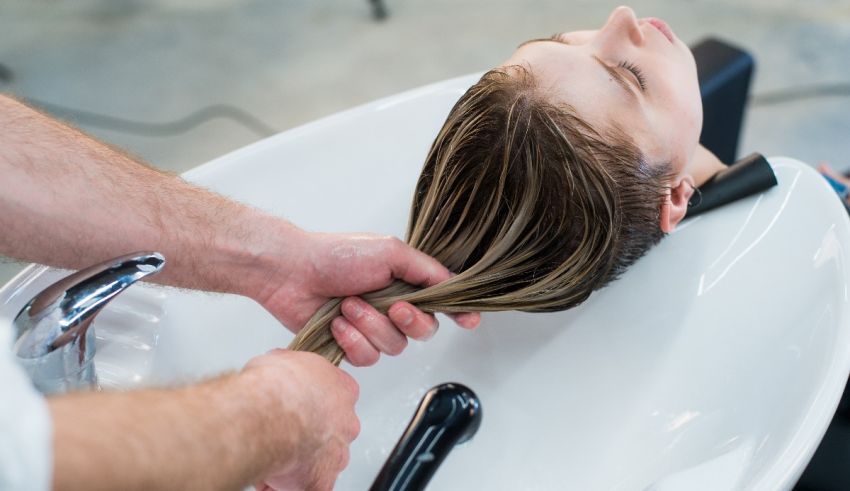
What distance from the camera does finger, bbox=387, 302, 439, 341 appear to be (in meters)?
0.78

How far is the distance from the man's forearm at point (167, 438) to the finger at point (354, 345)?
0.76 feet

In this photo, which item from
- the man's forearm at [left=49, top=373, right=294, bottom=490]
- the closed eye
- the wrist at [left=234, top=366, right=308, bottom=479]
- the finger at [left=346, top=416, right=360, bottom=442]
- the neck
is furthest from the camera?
the neck

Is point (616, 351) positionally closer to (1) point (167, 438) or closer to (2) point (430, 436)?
(2) point (430, 436)

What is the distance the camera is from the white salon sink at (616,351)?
69 cm

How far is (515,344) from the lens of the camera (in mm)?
853

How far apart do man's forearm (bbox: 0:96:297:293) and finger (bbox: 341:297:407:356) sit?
110 millimetres

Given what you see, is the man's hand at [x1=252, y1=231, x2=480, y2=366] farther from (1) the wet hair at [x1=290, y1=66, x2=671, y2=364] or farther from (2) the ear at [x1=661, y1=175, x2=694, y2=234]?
(2) the ear at [x1=661, y1=175, x2=694, y2=234]

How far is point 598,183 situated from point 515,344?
218 millimetres

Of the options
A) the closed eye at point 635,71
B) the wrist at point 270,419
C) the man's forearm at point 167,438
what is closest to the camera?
the man's forearm at point 167,438

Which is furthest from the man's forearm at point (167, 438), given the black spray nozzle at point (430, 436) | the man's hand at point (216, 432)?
the black spray nozzle at point (430, 436)

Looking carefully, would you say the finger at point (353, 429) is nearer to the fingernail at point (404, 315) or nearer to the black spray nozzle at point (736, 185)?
the fingernail at point (404, 315)

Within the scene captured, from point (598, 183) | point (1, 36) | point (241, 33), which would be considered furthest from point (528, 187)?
point (1, 36)

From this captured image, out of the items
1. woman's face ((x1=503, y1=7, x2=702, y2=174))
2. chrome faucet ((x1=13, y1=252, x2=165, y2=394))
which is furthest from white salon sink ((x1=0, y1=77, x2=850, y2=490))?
chrome faucet ((x1=13, y1=252, x2=165, y2=394))

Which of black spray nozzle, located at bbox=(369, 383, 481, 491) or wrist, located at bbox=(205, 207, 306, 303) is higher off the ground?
wrist, located at bbox=(205, 207, 306, 303)
